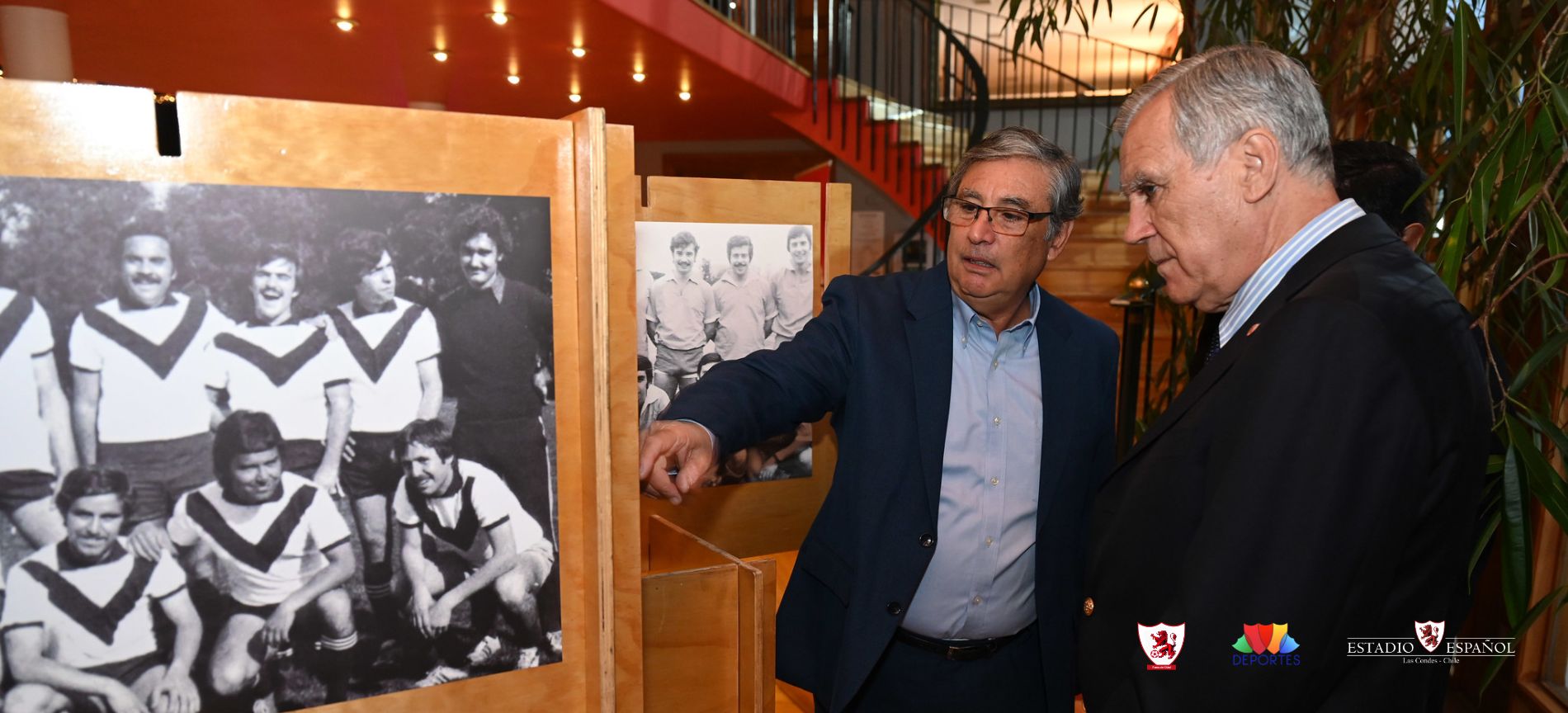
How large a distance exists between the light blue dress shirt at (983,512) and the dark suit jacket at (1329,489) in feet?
1.79

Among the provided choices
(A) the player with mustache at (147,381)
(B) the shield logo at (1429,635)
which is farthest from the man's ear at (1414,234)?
(A) the player with mustache at (147,381)

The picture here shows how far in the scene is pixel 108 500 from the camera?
2.83 feet

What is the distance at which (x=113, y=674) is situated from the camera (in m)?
0.89

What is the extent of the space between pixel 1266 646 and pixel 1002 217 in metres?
0.92

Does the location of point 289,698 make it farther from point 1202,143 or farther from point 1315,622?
point 1202,143

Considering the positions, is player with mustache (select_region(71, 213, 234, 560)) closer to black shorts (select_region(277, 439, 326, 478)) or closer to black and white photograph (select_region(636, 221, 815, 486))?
black shorts (select_region(277, 439, 326, 478))

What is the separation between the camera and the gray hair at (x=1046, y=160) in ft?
5.53

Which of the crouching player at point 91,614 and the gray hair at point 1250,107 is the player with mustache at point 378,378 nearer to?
the crouching player at point 91,614

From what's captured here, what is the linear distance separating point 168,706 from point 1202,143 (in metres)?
1.22

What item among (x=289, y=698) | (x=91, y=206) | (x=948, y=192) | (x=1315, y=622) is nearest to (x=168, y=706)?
(x=289, y=698)

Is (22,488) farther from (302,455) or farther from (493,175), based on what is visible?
(493,175)

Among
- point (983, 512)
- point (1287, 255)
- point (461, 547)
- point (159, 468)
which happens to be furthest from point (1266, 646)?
point (159, 468)

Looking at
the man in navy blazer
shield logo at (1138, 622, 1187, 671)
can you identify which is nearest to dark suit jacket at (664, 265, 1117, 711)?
the man in navy blazer

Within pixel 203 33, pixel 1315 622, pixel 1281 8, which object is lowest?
pixel 1315 622
